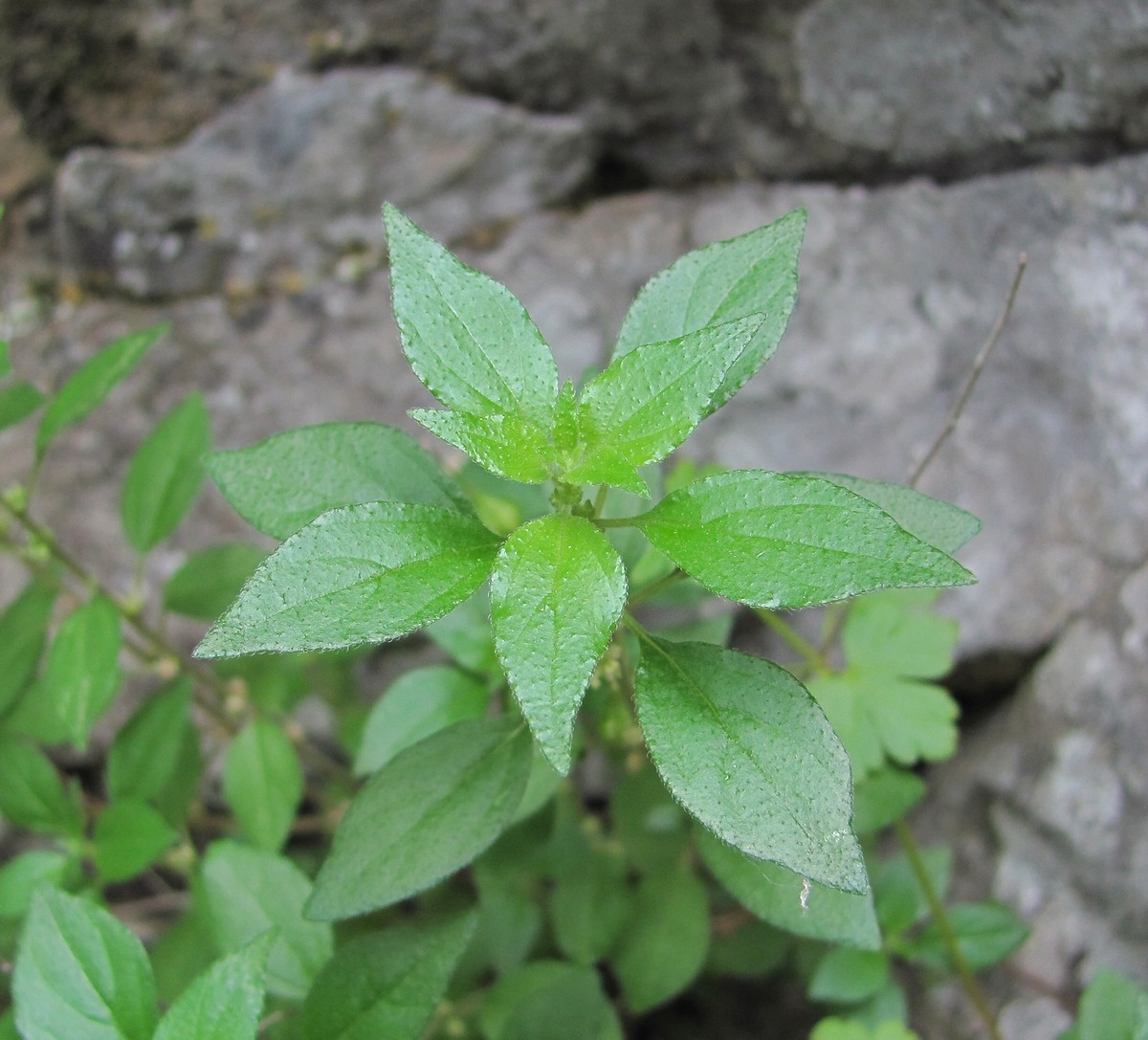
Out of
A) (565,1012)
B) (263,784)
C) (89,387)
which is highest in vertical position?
(89,387)

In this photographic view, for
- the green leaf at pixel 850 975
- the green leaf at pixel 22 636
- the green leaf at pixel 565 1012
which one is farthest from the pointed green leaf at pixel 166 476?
the green leaf at pixel 850 975

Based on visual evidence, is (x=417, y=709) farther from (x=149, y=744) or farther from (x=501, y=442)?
(x=501, y=442)

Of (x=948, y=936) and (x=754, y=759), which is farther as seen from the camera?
(x=948, y=936)

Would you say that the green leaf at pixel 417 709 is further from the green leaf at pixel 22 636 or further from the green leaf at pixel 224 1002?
the green leaf at pixel 22 636

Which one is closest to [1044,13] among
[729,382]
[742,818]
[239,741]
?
[729,382]

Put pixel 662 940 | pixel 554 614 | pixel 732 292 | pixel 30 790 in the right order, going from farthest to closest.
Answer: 1. pixel 662 940
2. pixel 30 790
3. pixel 732 292
4. pixel 554 614

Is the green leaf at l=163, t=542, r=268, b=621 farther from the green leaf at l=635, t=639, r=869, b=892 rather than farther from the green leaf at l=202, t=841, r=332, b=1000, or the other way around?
the green leaf at l=635, t=639, r=869, b=892

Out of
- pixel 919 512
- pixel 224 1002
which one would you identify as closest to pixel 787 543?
pixel 919 512
